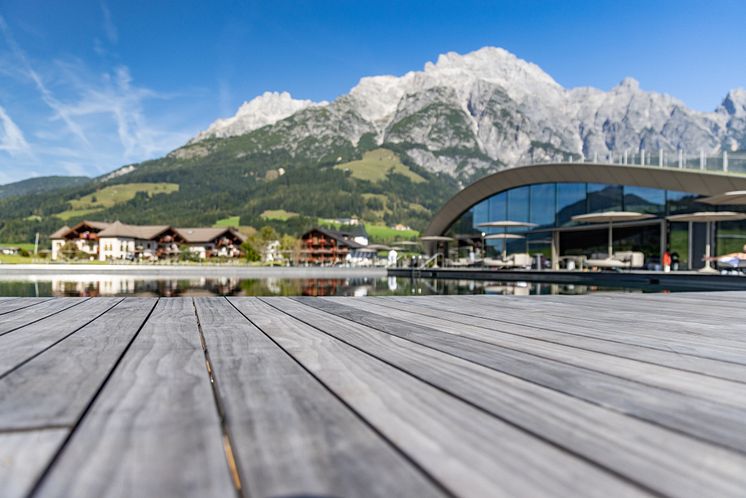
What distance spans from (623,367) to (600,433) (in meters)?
0.80

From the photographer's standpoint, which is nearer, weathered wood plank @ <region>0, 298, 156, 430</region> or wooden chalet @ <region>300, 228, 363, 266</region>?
weathered wood plank @ <region>0, 298, 156, 430</region>

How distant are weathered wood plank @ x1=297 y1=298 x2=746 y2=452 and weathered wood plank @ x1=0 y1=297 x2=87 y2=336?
230cm

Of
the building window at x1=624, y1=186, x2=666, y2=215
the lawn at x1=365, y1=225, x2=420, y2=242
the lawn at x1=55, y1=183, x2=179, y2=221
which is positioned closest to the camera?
the building window at x1=624, y1=186, x2=666, y2=215

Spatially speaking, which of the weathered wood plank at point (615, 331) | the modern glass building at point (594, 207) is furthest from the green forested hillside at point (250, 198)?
the weathered wood plank at point (615, 331)

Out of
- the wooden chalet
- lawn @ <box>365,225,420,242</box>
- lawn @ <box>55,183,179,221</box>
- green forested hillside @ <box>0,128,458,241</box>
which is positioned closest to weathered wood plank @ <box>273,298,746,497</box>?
the wooden chalet

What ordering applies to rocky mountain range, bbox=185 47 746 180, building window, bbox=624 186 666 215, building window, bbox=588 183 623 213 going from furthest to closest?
rocky mountain range, bbox=185 47 746 180
building window, bbox=588 183 623 213
building window, bbox=624 186 666 215

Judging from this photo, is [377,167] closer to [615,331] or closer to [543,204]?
[543,204]

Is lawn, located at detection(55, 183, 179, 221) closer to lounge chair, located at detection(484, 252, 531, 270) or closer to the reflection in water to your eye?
the reflection in water

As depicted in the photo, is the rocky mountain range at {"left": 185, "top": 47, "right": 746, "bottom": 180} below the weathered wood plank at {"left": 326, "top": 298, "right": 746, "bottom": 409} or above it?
above

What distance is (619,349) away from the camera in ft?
6.64

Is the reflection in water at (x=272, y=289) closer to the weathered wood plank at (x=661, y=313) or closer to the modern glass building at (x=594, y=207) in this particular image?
the weathered wood plank at (x=661, y=313)

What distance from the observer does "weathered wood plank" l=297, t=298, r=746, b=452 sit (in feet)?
3.40

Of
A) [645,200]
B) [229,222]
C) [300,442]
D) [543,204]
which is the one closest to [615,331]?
[300,442]

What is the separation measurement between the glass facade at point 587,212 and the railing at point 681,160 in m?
1.13
